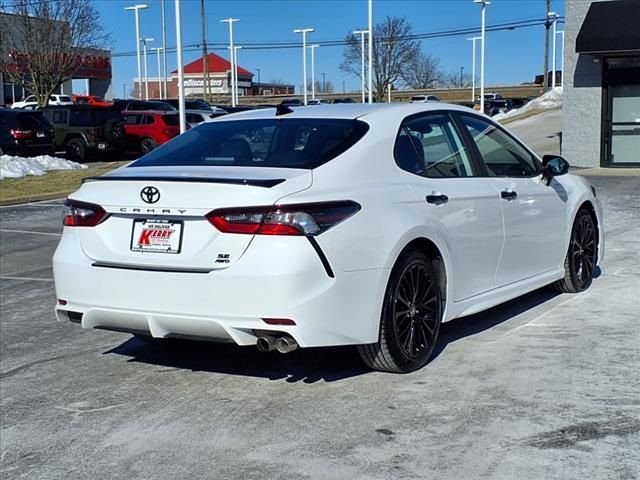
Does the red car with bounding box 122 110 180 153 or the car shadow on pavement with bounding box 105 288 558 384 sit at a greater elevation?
the red car with bounding box 122 110 180 153

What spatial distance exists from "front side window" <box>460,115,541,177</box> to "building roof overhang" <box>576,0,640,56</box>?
14424 millimetres

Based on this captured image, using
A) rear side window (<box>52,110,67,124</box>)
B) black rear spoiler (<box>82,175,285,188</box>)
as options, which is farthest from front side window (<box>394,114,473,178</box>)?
rear side window (<box>52,110,67,124</box>)

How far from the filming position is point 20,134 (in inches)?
975

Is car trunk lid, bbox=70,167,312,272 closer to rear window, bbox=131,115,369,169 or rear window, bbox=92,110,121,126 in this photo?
rear window, bbox=131,115,369,169

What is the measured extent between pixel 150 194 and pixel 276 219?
0.80 m

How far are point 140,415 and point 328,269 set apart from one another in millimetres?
1336

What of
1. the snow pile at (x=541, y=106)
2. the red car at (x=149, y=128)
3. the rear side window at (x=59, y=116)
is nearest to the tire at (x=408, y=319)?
the red car at (x=149, y=128)

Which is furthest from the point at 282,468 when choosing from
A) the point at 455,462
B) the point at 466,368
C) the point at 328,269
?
the point at 466,368

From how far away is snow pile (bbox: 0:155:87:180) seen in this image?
21.3 meters

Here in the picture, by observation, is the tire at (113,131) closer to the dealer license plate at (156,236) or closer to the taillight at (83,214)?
the taillight at (83,214)

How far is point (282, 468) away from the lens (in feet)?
13.1

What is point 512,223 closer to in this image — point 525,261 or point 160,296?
point 525,261

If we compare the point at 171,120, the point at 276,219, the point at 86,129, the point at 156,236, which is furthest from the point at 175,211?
the point at 171,120

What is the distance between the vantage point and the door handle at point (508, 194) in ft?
20.2
